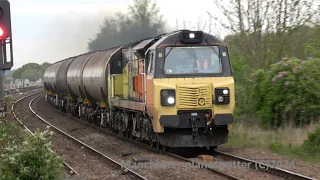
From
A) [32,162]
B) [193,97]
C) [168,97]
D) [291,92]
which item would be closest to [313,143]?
[291,92]

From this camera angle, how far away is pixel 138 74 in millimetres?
14391

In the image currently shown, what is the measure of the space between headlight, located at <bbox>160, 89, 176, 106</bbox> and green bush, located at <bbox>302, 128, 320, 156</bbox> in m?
3.62

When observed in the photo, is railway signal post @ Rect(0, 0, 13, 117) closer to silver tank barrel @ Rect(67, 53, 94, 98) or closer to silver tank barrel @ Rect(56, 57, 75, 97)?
silver tank barrel @ Rect(67, 53, 94, 98)

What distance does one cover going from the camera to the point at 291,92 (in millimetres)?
15102

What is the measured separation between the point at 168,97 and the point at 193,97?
0.65 m

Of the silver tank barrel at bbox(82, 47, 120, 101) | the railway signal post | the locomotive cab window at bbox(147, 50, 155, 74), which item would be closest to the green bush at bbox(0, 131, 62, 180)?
the railway signal post

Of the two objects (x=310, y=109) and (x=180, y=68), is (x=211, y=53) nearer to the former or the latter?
(x=180, y=68)

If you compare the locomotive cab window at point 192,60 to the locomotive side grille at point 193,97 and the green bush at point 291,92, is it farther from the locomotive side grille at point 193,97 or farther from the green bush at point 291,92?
the green bush at point 291,92

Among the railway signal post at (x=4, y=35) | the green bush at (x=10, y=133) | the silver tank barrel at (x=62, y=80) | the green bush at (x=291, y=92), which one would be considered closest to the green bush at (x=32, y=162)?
the railway signal post at (x=4, y=35)

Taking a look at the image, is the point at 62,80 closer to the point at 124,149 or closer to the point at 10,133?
the point at 10,133

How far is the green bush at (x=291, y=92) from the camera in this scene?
14.8 meters

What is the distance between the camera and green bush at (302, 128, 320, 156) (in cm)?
1216

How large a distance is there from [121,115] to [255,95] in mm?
4790

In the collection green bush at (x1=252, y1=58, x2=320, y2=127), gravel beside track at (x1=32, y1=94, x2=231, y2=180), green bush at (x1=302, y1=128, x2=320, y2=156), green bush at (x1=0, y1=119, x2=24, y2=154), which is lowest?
gravel beside track at (x1=32, y1=94, x2=231, y2=180)
